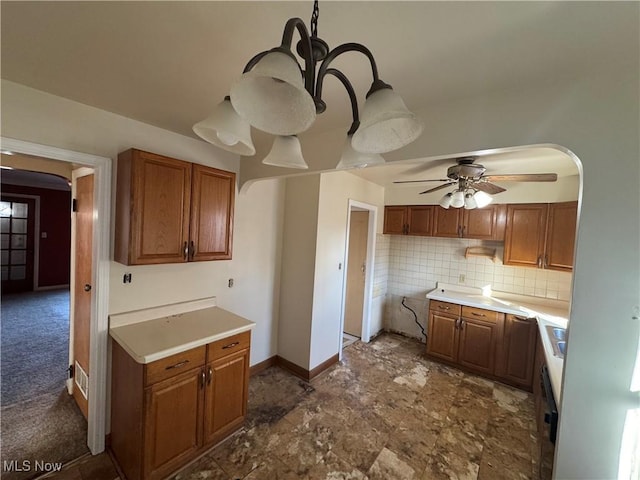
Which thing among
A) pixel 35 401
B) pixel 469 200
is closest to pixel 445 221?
pixel 469 200

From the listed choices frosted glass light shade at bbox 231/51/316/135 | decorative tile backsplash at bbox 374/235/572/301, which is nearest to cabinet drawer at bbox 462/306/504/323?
decorative tile backsplash at bbox 374/235/572/301

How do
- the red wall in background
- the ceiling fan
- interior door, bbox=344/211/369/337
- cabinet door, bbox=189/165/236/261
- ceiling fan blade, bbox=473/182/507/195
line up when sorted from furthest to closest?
the red wall in background < interior door, bbox=344/211/369/337 < ceiling fan blade, bbox=473/182/507/195 < the ceiling fan < cabinet door, bbox=189/165/236/261

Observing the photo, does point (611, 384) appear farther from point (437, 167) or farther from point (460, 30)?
point (437, 167)

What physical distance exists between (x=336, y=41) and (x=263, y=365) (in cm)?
310

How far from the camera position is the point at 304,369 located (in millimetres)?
2914

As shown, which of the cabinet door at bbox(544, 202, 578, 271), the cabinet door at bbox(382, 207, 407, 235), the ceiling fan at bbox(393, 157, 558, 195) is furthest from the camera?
the cabinet door at bbox(382, 207, 407, 235)

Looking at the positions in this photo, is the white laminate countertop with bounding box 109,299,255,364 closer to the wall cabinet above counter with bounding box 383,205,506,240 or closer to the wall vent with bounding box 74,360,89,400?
the wall vent with bounding box 74,360,89,400

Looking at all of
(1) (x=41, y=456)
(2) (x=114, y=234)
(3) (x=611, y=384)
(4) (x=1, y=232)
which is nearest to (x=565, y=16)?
(3) (x=611, y=384)

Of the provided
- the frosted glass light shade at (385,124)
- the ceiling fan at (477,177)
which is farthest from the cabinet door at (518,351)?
the frosted glass light shade at (385,124)

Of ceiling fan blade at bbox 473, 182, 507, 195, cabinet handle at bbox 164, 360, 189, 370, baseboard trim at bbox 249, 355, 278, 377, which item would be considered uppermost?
ceiling fan blade at bbox 473, 182, 507, 195

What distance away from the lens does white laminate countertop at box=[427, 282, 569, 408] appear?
269 cm

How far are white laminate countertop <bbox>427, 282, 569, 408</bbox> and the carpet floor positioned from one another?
375 centimetres

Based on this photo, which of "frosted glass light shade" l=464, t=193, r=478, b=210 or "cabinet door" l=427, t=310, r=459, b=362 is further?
"cabinet door" l=427, t=310, r=459, b=362

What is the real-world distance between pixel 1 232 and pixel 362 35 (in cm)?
806
